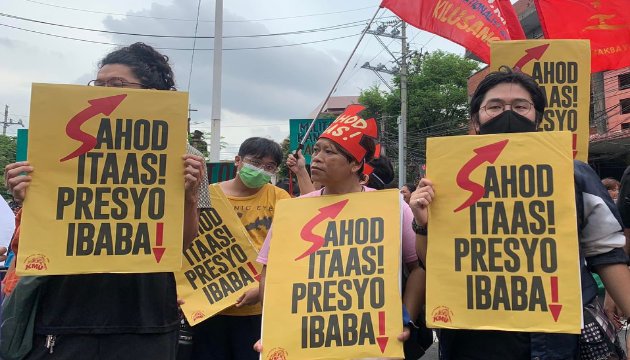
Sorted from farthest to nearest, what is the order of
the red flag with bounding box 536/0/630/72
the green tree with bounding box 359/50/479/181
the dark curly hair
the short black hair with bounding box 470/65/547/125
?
the green tree with bounding box 359/50/479/181 → the red flag with bounding box 536/0/630/72 → the dark curly hair → the short black hair with bounding box 470/65/547/125

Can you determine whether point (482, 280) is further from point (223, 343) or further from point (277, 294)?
point (223, 343)

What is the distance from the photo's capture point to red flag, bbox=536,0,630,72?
4.45 metres

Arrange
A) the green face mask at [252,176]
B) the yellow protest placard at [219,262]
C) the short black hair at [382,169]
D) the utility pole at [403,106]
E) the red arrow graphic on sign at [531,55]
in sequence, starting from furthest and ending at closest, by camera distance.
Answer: the utility pole at [403,106], the short black hair at [382,169], the green face mask at [252,176], the red arrow graphic on sign at [531,55], the yellow protest placard at [219,262]

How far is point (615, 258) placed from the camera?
76.1 inches

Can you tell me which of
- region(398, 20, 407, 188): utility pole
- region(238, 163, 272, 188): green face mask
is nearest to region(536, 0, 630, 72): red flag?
region(238, 163, 272, 188): green face mask

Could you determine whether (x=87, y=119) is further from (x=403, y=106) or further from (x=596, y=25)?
(x=403, y=106)

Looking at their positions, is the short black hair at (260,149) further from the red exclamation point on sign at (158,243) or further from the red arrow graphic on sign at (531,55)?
the red arrow graphic on sign at (531,55)

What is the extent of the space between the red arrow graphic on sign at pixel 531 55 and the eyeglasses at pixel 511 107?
4.60 ft

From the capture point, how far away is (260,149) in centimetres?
375

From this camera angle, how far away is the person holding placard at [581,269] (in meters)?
1.92

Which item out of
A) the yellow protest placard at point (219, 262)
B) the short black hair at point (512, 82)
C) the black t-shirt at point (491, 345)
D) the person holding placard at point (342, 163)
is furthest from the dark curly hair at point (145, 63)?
the black t-shirt at point (491, 345)

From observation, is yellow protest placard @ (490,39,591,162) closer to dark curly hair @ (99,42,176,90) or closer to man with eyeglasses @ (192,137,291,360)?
man with eyeglasses @ (192,137,291,360)

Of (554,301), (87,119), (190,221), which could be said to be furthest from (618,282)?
(87,119)

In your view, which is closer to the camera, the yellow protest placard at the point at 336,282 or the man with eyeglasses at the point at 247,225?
the yellow protest placard at the point at 336,282
